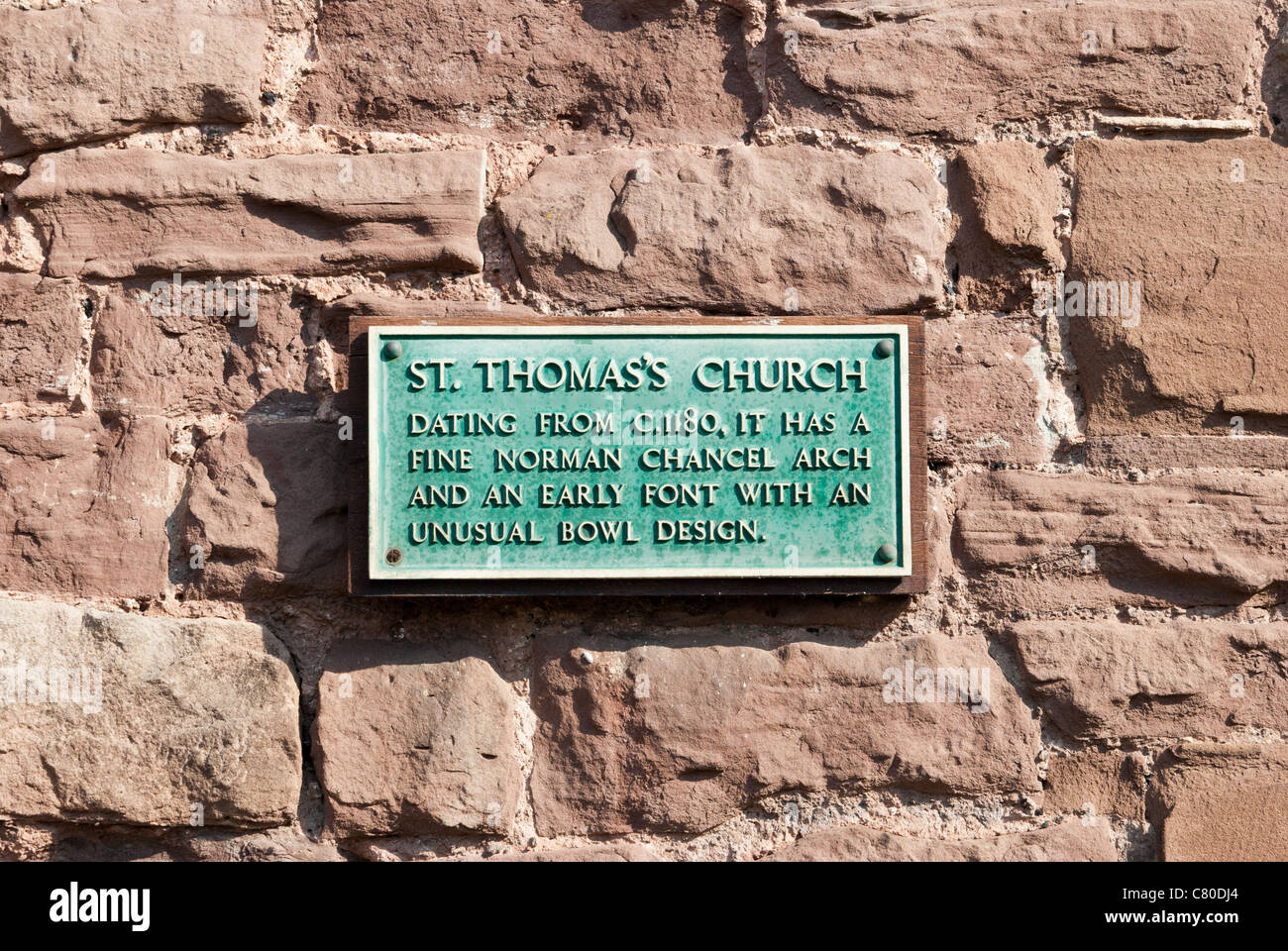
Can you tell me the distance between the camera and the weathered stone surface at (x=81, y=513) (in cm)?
201

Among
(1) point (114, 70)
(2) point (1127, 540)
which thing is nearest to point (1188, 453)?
(2) point (1127, 540)

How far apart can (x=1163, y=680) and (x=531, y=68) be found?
1.68 meters

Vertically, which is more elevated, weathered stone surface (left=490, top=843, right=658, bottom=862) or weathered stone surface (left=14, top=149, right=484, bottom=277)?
weathered stone surface (left=14, top=149, right=484, bottom=277)

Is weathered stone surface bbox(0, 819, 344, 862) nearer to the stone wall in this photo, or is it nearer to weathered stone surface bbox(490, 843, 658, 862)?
the stone wall

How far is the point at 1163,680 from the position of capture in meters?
2.01

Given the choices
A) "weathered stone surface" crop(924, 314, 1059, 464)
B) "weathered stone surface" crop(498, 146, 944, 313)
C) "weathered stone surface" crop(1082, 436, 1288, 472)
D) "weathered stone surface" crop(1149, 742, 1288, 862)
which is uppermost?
"weathered stone surface" crop(498, 146, 944, 313)

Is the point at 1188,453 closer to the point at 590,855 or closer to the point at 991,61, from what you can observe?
the point at 991,61

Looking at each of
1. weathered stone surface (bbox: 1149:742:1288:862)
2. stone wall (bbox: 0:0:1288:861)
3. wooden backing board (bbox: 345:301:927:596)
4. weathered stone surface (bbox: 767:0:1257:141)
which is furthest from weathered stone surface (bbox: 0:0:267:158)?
weathered stone surface (bbox: 1149:742:1288:862)

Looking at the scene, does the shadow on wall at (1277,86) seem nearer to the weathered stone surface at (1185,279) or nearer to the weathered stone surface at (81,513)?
the weathered stone surface at (1185,279)

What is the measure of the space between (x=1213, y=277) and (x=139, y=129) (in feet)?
6.84

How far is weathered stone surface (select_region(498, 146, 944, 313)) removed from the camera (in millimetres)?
2043

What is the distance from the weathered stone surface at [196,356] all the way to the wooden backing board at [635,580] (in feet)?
0.47

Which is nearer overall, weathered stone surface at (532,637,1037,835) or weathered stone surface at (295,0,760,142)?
weathered stone surface at (532,637,1037,835)

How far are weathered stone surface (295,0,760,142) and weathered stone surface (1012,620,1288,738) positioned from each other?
1.19m
